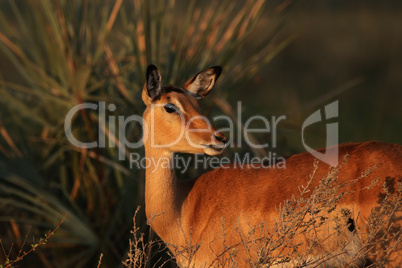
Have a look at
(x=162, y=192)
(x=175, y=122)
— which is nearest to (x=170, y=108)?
(x=175, y=122)

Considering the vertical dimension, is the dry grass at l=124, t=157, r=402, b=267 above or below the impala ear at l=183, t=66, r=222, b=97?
below

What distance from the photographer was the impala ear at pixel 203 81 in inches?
207

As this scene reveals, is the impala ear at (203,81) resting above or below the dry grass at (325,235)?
above

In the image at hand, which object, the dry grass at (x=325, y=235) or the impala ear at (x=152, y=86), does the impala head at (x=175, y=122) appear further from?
the dry grass at (x=325, y=235)

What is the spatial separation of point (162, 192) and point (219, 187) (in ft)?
1.45

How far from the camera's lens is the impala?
4.30 m

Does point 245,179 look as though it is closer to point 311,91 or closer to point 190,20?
point 190,20

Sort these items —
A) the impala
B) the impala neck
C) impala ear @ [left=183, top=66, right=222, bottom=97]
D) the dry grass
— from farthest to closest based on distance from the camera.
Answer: impala ear @ [left=183, top=66, right=222, bottom=97] < the impala neck < the impala < the dry grass

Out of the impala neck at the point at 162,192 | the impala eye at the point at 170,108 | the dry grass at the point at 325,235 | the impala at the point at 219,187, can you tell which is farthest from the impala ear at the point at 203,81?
the dry grass at the point at 325,235

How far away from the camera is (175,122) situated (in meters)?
5.03

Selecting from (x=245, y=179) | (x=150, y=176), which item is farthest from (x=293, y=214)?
(x=150, y=176)

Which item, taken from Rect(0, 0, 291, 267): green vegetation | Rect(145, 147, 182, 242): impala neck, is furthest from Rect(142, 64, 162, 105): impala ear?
Rect(0, 0, 291, 267): green vegetation

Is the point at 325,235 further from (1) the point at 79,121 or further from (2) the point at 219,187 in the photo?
(1) the point at 79,121

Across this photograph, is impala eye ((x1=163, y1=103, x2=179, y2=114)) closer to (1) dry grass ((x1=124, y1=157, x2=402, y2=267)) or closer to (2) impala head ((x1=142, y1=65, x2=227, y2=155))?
(2) impala head ((x1=142, y1=65, x2=227, y2=155))
